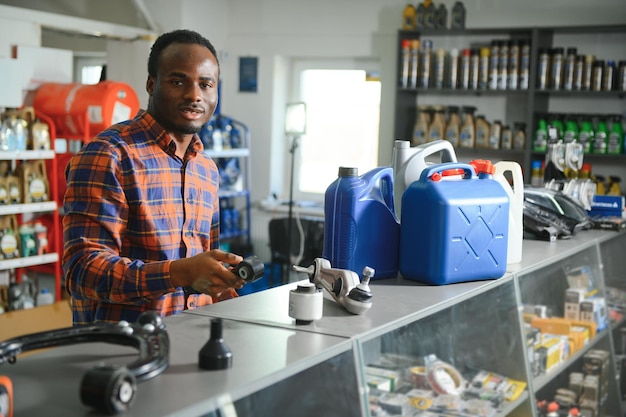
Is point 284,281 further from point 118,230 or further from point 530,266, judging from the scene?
point 118,230

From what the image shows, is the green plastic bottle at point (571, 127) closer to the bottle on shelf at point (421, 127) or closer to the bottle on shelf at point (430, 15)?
the bottle on shelf at point (421, 127)

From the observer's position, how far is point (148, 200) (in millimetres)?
2025

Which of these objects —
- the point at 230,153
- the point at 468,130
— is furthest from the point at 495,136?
the point at 230,153

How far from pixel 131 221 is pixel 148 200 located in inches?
2.7

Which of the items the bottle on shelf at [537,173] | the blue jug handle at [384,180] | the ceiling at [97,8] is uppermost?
the ceiling at [97,8]

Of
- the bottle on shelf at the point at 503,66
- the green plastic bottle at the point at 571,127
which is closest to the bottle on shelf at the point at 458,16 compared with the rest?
the bottle on shelf at the point at 503,66

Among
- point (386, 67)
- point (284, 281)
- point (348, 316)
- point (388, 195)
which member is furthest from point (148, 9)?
point (348, 316)

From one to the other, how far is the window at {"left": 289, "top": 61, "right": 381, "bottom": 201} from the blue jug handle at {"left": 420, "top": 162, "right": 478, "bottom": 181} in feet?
16.3

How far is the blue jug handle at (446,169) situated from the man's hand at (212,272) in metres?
0.73

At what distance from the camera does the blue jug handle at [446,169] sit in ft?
7.04

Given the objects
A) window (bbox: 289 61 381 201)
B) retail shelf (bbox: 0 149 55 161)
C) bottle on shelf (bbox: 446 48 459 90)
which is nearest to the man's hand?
retail shelf (bbox: 0 149 55 161)

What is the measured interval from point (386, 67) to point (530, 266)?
15.6ft

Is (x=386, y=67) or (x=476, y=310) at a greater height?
(x=386, y=67)

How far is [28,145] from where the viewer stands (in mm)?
5367
